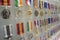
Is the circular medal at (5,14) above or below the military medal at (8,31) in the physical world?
above

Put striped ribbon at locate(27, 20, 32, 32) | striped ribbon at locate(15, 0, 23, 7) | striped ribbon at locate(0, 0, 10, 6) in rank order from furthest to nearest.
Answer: striped ribbon at locate(27, 20, 32, 32), striped ribbon at locate(15, 0, 23, 7), striped ribbon at locate(0, 0, 10, 6)

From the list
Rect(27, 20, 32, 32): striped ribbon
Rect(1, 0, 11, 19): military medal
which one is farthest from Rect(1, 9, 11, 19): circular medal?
Rect(27, 20, 32, 32): striped ribbon

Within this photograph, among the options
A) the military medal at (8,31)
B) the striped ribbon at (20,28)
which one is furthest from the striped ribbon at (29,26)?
the military medal at (8,31)

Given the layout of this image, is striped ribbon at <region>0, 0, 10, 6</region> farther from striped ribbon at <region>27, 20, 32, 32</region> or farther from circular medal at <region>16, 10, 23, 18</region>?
striped ribbon at <region>27, 20, 32, 32</region>

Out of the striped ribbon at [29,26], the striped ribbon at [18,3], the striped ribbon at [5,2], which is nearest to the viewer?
the striped ribbon at [5,2]

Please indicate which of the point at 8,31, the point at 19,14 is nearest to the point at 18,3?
the point at 19,14

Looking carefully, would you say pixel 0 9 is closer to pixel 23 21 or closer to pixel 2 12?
pixel 2 12

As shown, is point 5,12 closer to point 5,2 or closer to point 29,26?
point 5,2

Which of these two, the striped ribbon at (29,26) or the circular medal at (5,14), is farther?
the striped ribbon at (29,26)

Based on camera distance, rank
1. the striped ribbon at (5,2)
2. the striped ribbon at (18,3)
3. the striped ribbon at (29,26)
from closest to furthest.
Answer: the striped ribbon at (5,2)
the striped ribbon at (18,3)
the striped ribbon at (29,26)

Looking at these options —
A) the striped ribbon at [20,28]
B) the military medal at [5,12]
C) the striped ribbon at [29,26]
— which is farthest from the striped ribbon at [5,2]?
the striped ribbon at [29,26]

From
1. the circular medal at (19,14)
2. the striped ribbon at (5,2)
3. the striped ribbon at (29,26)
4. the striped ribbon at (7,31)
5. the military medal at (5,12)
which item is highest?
the striped ribbon at (5,2)

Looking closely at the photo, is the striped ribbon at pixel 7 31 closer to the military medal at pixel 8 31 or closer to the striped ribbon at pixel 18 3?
the military medal at pixel 8 31

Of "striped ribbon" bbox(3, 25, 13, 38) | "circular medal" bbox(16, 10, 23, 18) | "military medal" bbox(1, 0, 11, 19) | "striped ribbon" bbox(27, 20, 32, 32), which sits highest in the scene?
"military medal" bbox(1, 0, 11, 19)
